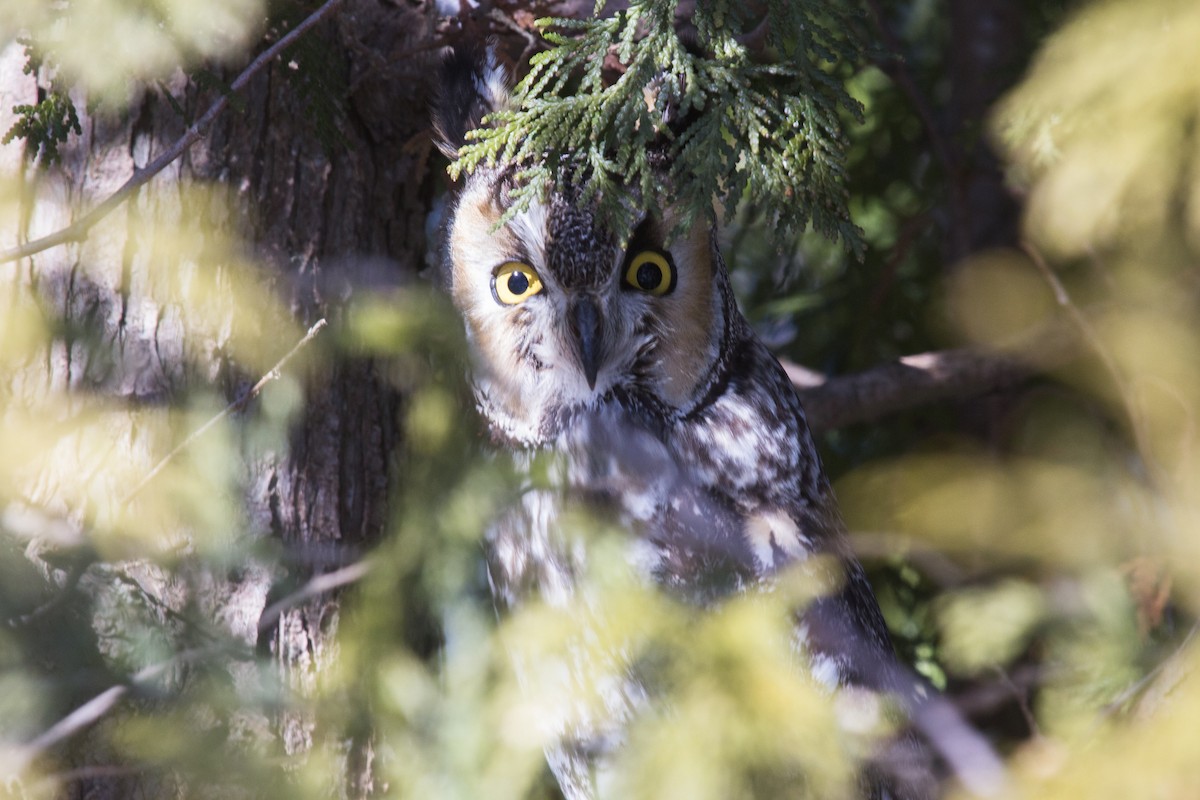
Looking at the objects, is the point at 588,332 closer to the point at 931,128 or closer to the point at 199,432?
the point at 199,432

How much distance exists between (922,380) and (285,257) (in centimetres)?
138

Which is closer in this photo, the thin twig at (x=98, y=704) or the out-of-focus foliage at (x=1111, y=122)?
the thin twig at (x=98, y=704)

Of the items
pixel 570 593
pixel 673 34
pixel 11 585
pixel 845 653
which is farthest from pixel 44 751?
pixel 673 34

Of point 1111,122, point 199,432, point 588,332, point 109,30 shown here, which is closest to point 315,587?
point 199,432

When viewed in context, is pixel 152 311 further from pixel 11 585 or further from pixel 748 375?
pixel 748 375

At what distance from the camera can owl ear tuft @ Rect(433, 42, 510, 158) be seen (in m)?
1.67

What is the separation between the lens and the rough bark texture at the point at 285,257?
5.21ft

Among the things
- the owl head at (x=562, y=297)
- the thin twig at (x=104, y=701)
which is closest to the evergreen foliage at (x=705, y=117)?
the owl head at (x=562, y=297)

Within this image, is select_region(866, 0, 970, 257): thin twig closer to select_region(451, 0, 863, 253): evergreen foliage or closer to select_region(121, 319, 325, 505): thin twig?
select_region(451, 0, 863, 253): evergreen foliage

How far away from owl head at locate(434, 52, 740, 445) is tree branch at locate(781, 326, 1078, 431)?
50 centimetres

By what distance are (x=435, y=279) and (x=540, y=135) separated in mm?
539

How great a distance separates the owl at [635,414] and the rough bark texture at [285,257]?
20cm

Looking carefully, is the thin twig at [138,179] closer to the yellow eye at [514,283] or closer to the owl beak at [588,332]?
the yellow eye at [514,283]

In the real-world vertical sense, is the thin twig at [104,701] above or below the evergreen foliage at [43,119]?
below
